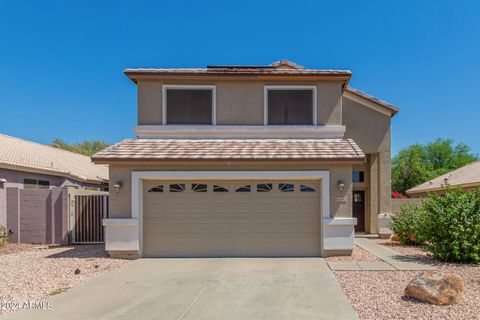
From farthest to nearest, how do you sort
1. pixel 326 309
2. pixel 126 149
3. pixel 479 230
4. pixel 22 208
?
pixel 22 208
pixel 126 149
pixel 479 230
pixel 326 309

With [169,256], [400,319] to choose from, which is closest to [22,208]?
[169,256]

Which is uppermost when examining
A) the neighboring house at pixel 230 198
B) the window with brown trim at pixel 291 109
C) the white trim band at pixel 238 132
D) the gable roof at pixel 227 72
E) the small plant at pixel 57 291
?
the gable roof at pixel 227 72

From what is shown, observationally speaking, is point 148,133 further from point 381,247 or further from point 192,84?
point 381,247

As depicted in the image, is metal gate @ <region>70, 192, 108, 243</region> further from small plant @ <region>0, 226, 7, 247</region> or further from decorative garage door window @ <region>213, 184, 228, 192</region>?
decorative garage door window @ <region>213, 184, 228, 192</region>

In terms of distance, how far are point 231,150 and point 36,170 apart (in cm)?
1039

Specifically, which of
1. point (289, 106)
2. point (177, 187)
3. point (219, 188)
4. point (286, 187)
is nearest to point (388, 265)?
point (286, 187)

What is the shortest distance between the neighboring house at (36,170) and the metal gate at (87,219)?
8.83 feet

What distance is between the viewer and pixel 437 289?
619 cm

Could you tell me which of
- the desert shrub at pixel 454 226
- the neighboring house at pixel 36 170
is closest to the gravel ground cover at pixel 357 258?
the desert shrub at pixel 454 226

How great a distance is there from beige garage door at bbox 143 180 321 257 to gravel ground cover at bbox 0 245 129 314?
5.16 ft

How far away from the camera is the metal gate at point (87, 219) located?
1338 centimetres

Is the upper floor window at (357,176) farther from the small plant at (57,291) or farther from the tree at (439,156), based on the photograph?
the tree at (439,156)

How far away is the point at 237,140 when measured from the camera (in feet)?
39.8

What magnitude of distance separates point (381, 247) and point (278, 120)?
594 cm
